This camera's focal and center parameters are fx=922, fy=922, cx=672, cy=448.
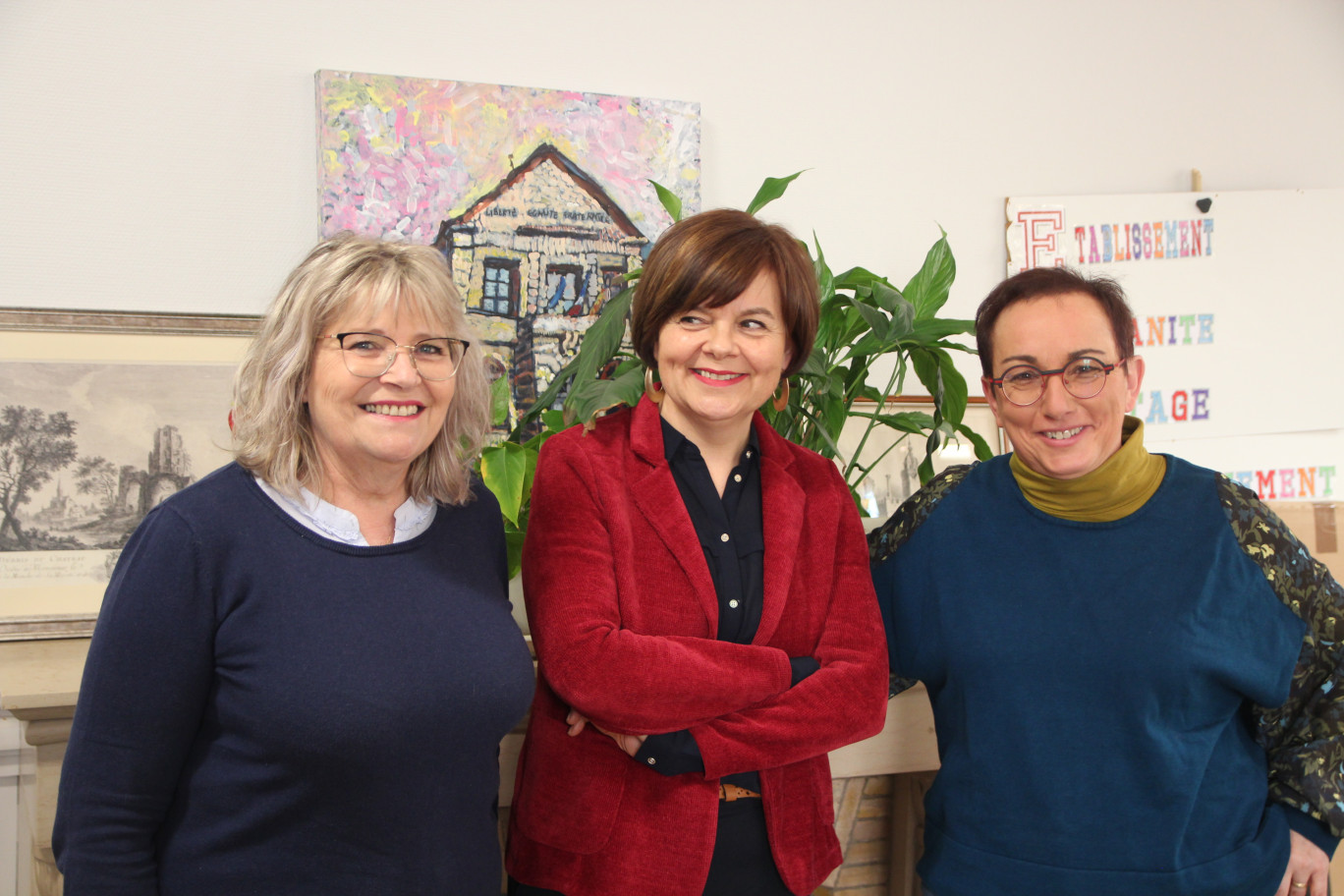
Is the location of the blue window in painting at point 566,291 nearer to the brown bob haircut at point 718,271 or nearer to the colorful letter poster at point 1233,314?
the brown bob haircut at point 718,271

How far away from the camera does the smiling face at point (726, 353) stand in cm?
126

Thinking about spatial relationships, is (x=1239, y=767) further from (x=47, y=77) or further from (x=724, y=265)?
(x=47, y=77)

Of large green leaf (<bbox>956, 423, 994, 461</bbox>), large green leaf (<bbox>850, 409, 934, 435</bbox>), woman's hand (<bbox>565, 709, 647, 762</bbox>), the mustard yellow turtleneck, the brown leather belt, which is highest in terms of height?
large green leaf (<bbox>850, 409, 934, 435</bbox>)

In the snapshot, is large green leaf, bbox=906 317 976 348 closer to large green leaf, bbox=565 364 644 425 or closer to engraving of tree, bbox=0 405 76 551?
large green leaf, bbox=565 364 644 425

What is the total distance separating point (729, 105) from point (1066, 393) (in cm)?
128

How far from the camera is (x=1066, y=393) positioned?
134cm

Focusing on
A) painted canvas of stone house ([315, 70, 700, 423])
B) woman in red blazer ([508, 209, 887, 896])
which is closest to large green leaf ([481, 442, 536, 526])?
woman in red blazer ([508, 209, 887, 896])

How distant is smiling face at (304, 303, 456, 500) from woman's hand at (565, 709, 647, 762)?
0.40 m

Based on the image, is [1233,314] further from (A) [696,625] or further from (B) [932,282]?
(A) [696,625]

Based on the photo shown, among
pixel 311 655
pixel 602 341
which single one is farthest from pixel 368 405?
pixel 602 341

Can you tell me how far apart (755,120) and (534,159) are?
584mm

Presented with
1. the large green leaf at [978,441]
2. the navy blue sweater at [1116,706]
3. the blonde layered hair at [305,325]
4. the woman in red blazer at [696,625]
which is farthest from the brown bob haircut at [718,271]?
the large green leaf at [978,441]

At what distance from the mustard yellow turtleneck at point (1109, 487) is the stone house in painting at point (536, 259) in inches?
44.9

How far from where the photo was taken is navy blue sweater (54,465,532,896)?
965mm
